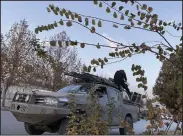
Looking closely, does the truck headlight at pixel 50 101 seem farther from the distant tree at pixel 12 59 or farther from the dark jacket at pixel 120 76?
the distant tree at pixel 12 59

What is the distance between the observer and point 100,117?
3.90 m

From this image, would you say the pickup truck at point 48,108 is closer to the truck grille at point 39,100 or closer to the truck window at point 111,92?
the truck grille at point 39,100

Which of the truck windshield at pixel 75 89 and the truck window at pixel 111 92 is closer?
the truck windshield at pixel 75 89

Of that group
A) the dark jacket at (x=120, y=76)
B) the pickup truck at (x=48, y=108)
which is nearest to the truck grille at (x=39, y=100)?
the pickup truck at (x=48, y=108)

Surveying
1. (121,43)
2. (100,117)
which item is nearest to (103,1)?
(121,43)

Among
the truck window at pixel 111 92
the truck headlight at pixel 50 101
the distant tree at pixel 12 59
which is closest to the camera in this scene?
the truck headlight at pixel 50 101

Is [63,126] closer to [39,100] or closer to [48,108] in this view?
[48,108]

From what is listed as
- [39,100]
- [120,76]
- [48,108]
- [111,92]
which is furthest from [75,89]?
[120,76]

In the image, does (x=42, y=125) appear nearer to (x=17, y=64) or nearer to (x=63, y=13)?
(x=63, y=13)

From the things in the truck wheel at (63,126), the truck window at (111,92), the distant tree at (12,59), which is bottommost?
the truck wheel at (63,126)

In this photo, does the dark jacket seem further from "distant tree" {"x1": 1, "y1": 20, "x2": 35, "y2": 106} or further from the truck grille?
"distant tree" {"x1": 1, "y1": 20, "x2": 35, "y2": 106}

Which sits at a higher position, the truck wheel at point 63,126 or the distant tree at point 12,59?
the distant tree at point 12,59

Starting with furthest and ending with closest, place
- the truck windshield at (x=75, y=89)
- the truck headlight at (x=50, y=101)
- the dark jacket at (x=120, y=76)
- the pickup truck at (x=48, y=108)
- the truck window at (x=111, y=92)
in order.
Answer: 1. the truck window at (x=111, y=92)
2. the truck headlight at (x=50, y=101)
3. the pickup truck at (x=48, y=108)
4. the truck windshield at (x=75, y=89)
5. the dark jacket at (x=120, y=76)

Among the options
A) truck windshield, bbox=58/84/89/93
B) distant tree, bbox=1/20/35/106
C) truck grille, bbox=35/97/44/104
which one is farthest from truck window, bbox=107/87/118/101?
distant tree, bbox=1/20/35/106
